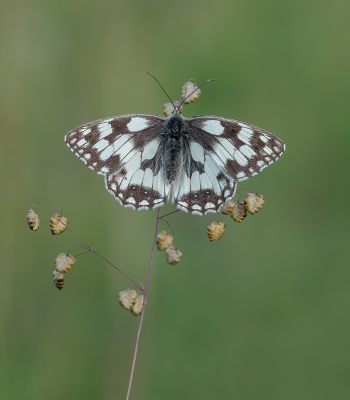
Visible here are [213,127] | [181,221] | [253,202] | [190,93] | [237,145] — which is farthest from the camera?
[181,221]

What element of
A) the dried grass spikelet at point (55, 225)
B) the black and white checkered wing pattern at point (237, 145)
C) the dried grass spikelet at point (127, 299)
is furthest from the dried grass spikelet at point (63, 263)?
the black and white checkered wing pattern at point (237, 145)

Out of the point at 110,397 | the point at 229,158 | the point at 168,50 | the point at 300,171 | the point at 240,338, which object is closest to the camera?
the point at 229,158

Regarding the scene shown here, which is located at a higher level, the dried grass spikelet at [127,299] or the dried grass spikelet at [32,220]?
the dried grass spikelet at [32,220]

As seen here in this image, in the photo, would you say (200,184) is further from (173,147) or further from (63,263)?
(63,263)

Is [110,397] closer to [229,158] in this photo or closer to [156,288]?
[156,288]

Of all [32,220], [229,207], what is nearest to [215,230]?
[229,207]

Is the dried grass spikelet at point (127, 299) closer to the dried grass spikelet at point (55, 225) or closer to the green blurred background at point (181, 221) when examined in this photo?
the dried grass spikelet at point (55, 225)

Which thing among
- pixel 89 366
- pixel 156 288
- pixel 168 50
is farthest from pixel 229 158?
pixel 168 50
